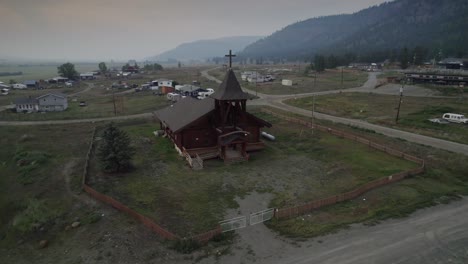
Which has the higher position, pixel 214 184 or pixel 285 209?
pixel 285 209

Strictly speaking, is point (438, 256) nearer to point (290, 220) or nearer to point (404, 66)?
point (290, 220)

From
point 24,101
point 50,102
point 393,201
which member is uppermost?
point 24,101

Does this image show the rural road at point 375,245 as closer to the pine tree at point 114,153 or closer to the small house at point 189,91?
the pine tree at point 114,153

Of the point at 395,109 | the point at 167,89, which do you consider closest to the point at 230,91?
the point at 395,109

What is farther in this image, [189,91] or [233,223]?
[189,91]

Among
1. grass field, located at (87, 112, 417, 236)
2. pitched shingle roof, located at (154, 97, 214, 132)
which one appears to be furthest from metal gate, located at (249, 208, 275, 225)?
pitched shingle roof, located at (154, 97, 214, 132)

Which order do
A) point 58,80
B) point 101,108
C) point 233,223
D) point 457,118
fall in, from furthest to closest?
point 58,80 → point 101,108 → point 457,118 → point 233,223

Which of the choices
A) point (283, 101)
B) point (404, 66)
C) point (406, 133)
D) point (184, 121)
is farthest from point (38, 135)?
point (404, 66)

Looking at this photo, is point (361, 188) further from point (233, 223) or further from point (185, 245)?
point (185, 245)
